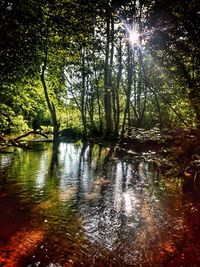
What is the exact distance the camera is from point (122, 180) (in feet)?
38.1

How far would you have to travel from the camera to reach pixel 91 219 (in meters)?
7.25

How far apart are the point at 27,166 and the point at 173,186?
717 cm

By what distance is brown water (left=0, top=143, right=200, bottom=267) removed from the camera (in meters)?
5.39

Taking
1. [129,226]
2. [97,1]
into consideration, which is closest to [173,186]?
[129,226]

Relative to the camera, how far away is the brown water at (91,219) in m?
5.39

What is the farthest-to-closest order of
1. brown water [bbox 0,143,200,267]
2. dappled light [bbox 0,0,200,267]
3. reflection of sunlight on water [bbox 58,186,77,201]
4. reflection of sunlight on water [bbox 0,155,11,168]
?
reflection of sunlight on water [bbox 0,155,11,168]
reflection of sunlight on water [bbox 58,186,77,201]
dappled light [bbox 0,0,200,267]
brown water [bbox 0,143,200,267]

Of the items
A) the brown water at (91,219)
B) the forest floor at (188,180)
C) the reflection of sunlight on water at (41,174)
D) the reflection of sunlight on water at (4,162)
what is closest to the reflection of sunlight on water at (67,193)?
the brown water at (91,219)

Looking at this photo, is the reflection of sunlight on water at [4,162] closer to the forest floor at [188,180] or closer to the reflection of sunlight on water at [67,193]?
the reflection of sunlight on water at [67,193]

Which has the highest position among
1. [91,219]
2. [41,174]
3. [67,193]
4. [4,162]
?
[4,162]

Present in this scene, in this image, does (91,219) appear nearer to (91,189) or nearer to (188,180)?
(91,189)

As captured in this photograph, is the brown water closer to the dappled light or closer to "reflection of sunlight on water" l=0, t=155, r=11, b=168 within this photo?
the dappled light

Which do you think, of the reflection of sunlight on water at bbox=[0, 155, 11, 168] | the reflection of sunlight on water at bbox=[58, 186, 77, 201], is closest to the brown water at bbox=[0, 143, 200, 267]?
the reflection of sunlight on water at bbox=[58, 186, 77, 201]

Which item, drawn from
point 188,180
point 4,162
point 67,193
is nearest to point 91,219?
point 67,193

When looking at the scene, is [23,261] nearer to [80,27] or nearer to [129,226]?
[129,226]
